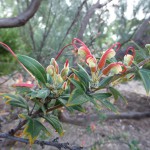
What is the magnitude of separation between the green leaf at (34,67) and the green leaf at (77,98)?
0.28ft

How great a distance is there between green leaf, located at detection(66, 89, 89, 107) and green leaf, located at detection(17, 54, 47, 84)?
86mm

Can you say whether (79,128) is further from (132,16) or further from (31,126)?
(31,126)

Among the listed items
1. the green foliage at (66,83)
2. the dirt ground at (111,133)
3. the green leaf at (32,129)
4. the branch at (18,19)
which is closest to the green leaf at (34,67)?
the green foliage at (66,83)

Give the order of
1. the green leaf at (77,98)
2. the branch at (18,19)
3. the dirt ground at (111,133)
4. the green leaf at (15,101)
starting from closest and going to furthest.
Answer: the green leaf at (77,98)
the green leaf at (15,101)
the branch at (18,19)
the dirt ground at (111,133)

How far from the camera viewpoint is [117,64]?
1.41 ft

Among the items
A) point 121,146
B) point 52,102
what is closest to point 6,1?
point 121,146

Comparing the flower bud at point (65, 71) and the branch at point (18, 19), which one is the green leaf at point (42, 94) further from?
the branch at point (18, 19)

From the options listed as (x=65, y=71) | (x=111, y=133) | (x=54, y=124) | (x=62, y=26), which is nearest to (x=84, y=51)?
(x=65, y=71)

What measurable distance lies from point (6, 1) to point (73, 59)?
101 inches

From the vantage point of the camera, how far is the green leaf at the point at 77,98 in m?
0.40

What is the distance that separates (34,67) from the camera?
45 centimetres

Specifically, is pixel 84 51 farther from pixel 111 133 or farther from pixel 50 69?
pixel 111 133

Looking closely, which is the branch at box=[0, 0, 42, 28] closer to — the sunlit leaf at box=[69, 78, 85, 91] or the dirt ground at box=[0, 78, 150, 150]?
the dirt ground at box=[0, 78, 150, 150]

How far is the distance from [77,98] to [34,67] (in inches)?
4.5
